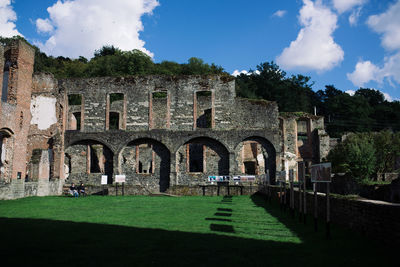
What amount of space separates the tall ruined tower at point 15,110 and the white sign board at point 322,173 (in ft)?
54.9

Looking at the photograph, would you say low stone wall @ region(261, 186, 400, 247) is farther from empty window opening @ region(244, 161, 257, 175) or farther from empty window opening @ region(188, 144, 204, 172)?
empty window opening @ region(244, 161, 257, 175)

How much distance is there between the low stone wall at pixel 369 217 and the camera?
5684 millimetres

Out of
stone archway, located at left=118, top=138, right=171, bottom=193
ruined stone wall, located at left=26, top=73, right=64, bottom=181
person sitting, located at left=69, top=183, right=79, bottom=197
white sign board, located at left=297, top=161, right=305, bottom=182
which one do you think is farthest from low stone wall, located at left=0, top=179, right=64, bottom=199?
white sign board, located at left=297, top=161, right=305, bottom=182

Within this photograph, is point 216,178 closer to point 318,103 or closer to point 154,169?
point 154,169

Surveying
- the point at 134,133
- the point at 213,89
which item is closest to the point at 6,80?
the point at 134,133

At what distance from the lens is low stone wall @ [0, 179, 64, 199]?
1870 centimetres

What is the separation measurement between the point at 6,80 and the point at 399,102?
69171mm

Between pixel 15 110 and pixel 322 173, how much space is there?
18114 millimetres

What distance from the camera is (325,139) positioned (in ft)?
123

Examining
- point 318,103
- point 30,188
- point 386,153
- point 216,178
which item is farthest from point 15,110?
point 318,103

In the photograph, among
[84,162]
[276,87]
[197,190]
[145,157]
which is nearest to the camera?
[197,190]

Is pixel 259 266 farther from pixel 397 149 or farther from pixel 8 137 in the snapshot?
pixel 397 149

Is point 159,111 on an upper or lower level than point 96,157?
upper

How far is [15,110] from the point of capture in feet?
66.8
